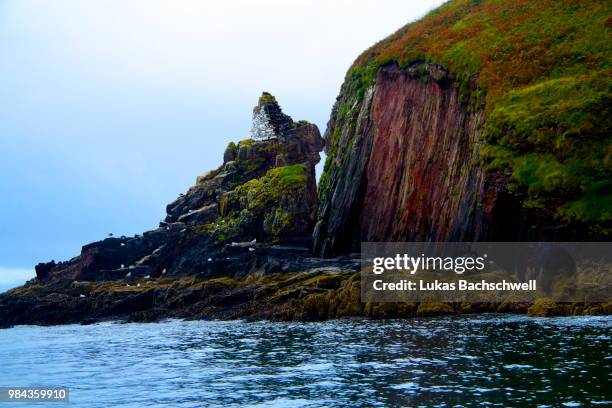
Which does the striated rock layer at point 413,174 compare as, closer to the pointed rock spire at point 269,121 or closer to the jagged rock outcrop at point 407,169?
the jagged rock outcrop at point 407,169

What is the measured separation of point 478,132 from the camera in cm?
6291

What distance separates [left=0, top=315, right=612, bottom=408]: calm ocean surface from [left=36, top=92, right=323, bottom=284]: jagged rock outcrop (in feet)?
105

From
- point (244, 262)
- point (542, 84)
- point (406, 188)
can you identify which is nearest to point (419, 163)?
point (406, 188)

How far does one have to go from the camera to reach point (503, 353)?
94.2ft

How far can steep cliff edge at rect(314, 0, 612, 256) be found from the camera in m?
51.8

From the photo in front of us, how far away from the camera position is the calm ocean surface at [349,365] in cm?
2205

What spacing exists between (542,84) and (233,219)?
47.9 m

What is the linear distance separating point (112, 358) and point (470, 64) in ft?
153

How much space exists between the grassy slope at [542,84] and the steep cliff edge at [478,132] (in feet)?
0.38

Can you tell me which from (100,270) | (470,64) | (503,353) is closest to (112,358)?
(503,353)

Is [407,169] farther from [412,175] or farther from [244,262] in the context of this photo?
[244,262]

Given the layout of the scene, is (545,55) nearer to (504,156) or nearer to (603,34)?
(603,34)

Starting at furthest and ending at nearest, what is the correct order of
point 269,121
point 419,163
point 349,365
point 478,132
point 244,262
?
point 269,121, point 244,262, point 419,163, point 478,132, point 349,365

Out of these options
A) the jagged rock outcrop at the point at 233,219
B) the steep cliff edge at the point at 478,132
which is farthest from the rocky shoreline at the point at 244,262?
the steep cliff edge at the point at 478,132
